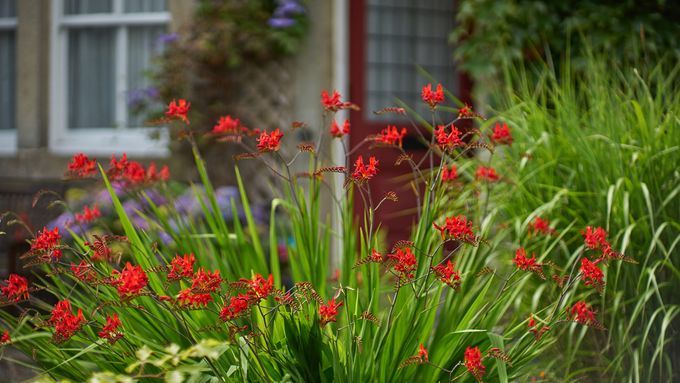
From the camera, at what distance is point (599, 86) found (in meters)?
3.48

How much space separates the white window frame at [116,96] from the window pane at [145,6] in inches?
1.6

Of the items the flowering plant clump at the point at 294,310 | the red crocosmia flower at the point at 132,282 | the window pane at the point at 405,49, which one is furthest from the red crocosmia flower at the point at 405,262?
the window pane at the point at 405,49

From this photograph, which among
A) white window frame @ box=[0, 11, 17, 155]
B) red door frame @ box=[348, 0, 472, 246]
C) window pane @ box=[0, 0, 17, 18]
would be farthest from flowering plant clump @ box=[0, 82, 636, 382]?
window pane @ box=[0, 0, 17, 18]

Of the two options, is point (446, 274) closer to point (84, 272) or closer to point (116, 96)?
point (84, 272)

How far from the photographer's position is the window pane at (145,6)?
275 inches

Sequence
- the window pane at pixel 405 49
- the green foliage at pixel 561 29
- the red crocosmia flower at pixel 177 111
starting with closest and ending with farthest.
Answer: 1. the red crocosmia flower at pixel 177 111
2. the green foliage at pixel 561 29
3. the window pane at pixel 405 49

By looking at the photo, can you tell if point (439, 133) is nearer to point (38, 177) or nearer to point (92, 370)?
point (92, 370)

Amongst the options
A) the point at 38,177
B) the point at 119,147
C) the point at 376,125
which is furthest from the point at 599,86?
the point at 38,177

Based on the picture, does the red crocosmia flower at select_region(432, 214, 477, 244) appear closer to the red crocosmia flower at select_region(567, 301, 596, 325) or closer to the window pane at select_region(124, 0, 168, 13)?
the red crocosmia flower at select_region(567, 301, 596, 325)

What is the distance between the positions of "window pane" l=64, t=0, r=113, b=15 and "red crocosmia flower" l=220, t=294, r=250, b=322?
17.9ft

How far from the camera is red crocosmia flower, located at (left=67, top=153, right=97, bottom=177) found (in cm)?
243

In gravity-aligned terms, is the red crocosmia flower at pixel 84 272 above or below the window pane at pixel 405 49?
below

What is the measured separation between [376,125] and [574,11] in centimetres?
145

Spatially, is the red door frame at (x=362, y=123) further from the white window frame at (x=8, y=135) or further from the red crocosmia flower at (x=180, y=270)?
the red crocosmia flower at (x=180, y=270)
